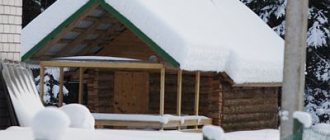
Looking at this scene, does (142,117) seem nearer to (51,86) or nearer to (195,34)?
(195,34)

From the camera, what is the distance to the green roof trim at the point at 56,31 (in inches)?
836

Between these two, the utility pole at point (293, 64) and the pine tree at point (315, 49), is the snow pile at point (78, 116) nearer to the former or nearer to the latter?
the utility pole at point (293, 64)

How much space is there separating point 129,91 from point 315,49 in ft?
37.8

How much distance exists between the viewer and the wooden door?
25.0 metres

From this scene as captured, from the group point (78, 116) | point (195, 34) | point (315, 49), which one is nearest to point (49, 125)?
point (78, 116)

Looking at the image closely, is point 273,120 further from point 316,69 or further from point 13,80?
point 13,80

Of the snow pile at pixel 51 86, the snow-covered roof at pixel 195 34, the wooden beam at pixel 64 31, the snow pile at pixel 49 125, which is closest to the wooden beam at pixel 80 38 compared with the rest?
the wooden beam at pixel 64 31

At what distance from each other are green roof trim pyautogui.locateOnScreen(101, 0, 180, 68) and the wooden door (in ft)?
13.8

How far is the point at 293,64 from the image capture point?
587 inches

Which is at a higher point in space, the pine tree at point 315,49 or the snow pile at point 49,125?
the pine tree at point 315,49

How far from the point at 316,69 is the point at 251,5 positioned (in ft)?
11.8

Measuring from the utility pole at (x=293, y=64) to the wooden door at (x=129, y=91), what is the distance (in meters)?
10.2

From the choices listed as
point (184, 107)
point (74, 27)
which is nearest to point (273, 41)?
point (184, 107)

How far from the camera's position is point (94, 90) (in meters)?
25.1
